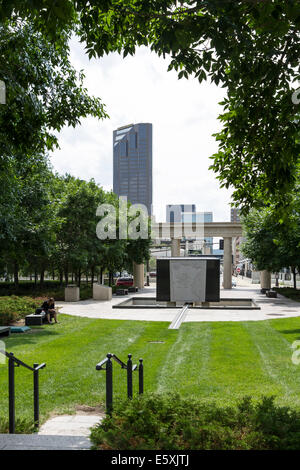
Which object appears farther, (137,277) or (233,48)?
(137,277)

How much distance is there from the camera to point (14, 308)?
75.3ft

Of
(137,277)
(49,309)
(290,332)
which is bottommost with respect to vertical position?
(137,277)

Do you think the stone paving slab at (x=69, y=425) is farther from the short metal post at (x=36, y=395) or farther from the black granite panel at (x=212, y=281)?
the black granite panel at (x=212, y=281)

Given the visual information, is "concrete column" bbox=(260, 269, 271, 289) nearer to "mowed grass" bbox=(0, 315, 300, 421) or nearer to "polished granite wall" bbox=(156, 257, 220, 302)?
"polished granite wall" bbox=(156, 257, 220, 302)

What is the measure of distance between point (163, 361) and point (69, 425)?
5469 millimetres

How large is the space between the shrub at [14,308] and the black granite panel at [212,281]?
9694 millimetres

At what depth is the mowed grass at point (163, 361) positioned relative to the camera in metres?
8.91

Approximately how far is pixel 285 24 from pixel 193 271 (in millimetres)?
16888

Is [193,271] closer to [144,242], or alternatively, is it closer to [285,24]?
[285,24]

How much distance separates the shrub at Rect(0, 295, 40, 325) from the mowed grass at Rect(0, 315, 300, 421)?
8.09 feet

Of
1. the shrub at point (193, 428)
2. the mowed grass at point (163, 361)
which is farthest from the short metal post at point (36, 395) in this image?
the shrub at point (193, 428)

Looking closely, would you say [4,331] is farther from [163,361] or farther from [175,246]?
[175,246]

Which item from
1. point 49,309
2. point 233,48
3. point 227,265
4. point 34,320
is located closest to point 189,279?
point 49,309

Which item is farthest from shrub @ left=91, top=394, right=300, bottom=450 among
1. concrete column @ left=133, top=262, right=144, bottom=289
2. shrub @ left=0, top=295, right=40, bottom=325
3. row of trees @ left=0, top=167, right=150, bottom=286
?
concrete column @ left=133, top=262, right=144, bottom=289
